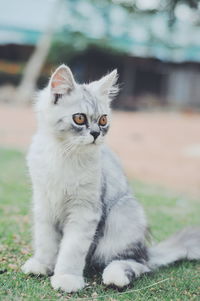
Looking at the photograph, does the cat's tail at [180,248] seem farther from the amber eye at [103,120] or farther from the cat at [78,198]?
the amber eye at [103,120]

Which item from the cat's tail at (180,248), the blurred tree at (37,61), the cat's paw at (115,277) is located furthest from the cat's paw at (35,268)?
the blurred tree at (37,61)

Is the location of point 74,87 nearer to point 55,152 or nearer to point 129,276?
point 55,152

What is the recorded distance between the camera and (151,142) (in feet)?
52.5

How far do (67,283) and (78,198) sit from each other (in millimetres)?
641

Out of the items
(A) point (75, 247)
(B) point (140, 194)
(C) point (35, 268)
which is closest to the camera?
(A) point (75, 247)

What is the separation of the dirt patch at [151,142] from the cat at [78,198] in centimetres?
564

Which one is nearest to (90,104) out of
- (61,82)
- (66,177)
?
(61,82)

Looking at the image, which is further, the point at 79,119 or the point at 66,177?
the point at 66,177

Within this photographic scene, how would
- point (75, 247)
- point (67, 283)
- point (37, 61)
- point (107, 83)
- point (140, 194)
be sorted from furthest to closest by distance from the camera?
point (37, 61) → point (140, 194) → point (107, 83) → point (75, 247) → point (67, 283)

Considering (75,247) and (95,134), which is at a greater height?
(95,134)

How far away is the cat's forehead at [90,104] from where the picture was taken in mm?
3477

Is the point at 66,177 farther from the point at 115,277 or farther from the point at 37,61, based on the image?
the point at 37,61

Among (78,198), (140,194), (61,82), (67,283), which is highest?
(61,82)

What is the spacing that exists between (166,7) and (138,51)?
22.0 metres
